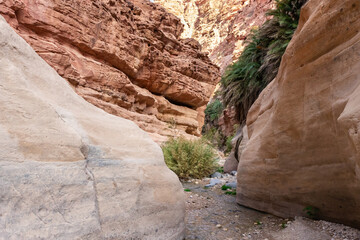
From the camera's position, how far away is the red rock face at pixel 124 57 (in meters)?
7.25

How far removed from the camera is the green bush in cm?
551

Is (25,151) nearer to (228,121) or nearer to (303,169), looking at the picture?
(303,169)

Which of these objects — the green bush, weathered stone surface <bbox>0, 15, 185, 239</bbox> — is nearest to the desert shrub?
the green bush

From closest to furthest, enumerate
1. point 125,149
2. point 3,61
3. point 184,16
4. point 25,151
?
1. point 25,151
2. point 3,61
3. point 125,149
4. point 184,16

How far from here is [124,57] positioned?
931cm

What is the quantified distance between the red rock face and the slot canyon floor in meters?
5.89

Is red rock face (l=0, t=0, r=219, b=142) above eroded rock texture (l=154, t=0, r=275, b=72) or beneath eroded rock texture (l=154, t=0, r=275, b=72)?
beneath

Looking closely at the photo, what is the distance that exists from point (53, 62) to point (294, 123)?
7.64 meters

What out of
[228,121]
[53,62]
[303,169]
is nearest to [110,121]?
[303,169]

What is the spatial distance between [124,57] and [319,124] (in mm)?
8798

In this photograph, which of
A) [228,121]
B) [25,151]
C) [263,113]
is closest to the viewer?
[25,151]

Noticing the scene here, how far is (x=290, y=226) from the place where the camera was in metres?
2.04

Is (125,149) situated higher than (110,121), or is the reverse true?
(110,121)

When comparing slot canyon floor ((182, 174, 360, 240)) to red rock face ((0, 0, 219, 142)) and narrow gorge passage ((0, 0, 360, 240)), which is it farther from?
red rock face ((0, 0, 219, 142))
